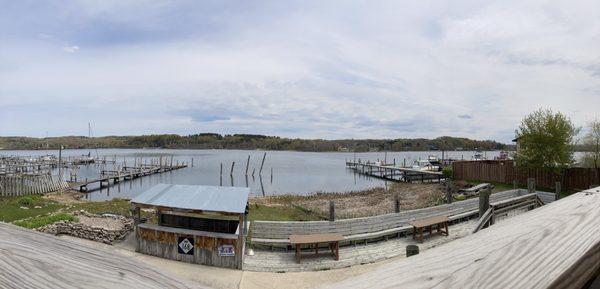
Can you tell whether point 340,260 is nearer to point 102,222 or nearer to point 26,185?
point 102,222

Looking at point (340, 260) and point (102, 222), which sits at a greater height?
point (102, 222)

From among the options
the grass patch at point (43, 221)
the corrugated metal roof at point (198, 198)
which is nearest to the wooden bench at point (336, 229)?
the corrugated metal roof at point (198, 198)

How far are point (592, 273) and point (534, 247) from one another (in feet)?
0.55

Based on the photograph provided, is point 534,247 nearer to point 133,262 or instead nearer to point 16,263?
point 133,262

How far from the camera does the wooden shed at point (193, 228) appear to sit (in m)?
12.9

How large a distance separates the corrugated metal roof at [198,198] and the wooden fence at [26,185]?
97.0 feet

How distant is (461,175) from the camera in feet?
Answer: 127

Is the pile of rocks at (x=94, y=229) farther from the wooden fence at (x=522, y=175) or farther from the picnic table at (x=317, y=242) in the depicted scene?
the wooden fence at (x=522, y=175)

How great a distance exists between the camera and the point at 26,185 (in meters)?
37.3

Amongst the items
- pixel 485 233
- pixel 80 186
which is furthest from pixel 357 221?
pixel 80 186

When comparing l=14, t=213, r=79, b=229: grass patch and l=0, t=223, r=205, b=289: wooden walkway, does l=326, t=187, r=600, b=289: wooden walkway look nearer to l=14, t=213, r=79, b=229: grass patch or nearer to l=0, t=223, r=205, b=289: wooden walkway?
l=0, t=223, r=205, b=289: wooden walkway

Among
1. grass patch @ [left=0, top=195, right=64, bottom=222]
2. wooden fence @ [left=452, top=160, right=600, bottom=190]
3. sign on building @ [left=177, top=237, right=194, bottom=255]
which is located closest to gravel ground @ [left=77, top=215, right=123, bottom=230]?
grass patch @ [left=0, top=195, right=64, bottom=222]

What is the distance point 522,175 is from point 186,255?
27.9 meters

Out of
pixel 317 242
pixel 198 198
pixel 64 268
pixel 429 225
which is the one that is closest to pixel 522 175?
pixel 429 225
